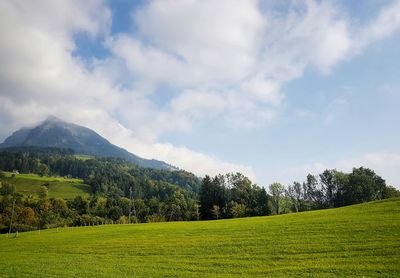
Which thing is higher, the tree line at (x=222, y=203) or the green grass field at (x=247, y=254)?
the tree line at (x=222, y=203)

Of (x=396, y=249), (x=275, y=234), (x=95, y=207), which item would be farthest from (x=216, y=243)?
(x=95, y=207)

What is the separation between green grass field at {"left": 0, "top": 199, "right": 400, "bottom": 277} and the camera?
3231 centimetres

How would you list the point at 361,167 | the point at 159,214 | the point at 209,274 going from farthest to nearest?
the point at 159,214, the point at 361,167, the point at 209,274

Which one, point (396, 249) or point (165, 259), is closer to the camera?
point (396, 249)

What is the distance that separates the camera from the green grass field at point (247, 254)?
1272 inches

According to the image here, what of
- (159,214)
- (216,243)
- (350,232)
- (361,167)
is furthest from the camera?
(159,214)

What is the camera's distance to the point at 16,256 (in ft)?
172

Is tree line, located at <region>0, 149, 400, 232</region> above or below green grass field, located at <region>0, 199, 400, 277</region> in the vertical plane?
above

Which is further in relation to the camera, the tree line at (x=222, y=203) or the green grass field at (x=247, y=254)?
the tree line at (x=222, y=203)

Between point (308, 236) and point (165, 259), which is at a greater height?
point (308, 236)

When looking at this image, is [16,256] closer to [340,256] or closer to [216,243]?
[216,243]

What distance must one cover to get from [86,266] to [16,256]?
61.8 feet

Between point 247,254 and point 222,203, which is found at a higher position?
point 222,203

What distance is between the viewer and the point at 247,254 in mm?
39969
